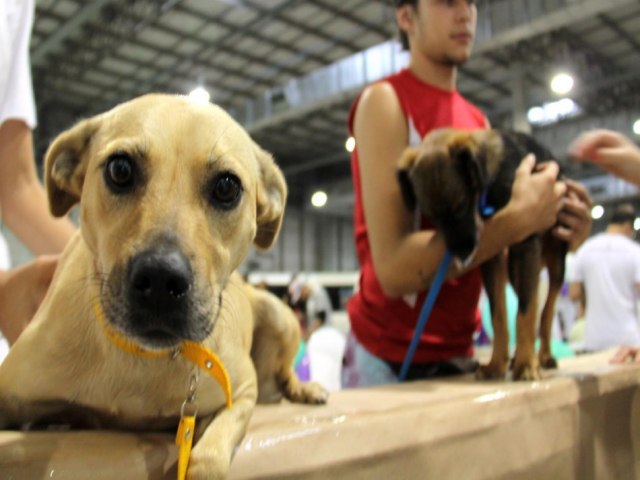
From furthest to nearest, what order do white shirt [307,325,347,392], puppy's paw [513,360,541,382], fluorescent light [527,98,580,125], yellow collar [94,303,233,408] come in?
fluorescent light [527,98,580,125] → white shirt [307,325,347,392] → puppy's paw [513,360,541,382] → yellow collar [94,303,233,408]

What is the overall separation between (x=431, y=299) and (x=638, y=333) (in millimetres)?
3925

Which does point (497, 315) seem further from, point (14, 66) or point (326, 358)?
point (326, 358)

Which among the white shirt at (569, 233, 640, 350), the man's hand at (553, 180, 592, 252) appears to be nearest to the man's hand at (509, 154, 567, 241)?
the man's hand at (553, 180, 592, 252)

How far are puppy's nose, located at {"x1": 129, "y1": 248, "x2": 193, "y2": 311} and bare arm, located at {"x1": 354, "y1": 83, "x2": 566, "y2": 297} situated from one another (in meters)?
1.00

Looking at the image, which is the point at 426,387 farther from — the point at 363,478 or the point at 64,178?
the point at 64,178

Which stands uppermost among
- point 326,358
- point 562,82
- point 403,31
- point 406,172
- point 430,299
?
point 562,82

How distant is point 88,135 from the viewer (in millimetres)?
1096

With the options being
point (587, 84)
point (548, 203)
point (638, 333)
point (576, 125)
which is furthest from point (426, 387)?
point (576, 125)

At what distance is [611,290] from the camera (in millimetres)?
4750

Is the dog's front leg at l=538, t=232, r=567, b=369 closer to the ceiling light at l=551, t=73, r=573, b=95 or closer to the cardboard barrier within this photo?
the cardboard barrier

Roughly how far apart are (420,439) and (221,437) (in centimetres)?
42

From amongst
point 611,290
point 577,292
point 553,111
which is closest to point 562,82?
point 553,111

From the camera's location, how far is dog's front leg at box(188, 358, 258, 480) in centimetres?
85

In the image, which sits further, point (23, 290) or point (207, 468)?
point (23, 290)
